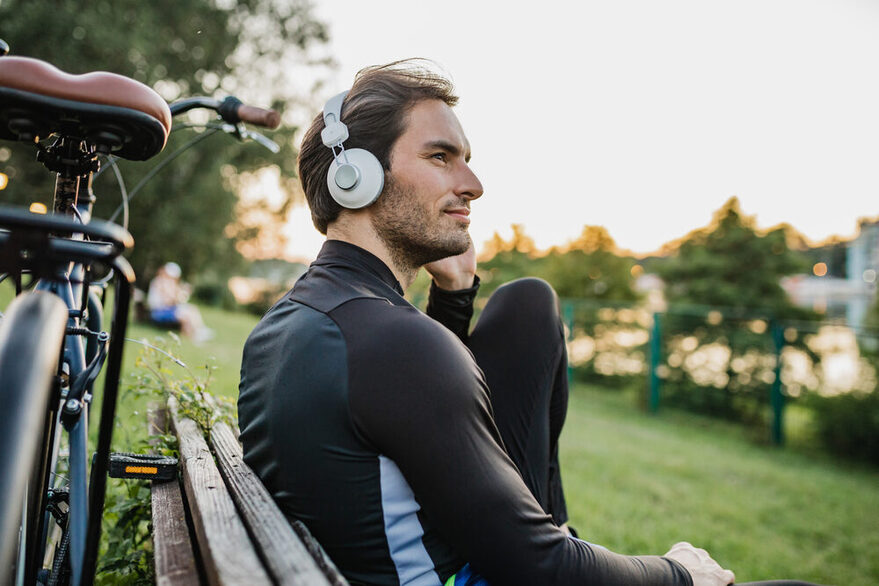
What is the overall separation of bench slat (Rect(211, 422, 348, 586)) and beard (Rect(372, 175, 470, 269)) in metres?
0.70

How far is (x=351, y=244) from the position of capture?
1.57m

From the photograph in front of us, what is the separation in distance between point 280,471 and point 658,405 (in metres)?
10.8

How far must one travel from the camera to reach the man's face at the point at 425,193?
1.67 meters

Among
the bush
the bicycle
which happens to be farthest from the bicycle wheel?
the bush

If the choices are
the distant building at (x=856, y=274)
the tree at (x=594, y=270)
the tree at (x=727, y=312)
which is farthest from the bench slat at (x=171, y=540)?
the distant building at (x=856, y=274)

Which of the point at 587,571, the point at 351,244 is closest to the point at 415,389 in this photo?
the point at 587,571

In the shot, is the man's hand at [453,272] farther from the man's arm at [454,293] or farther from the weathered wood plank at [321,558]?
the weathered wood plank at [321,558]

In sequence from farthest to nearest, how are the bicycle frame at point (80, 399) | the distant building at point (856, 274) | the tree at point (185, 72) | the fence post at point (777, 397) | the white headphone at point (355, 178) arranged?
the distant building at point (856, 274) < the tree at point (185, 72) < the fence post at point (777, 397) < the white headphone at point (355, 178) < the bicycle frame at point (80, 399)

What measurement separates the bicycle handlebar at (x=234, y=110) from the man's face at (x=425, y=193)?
19.9 inches

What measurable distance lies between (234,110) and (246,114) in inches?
2.6

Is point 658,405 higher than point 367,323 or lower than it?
lower

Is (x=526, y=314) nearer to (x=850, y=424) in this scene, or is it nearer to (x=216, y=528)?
(x=216, y=528)

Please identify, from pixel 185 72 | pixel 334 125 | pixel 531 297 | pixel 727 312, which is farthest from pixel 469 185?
pixel 185 72

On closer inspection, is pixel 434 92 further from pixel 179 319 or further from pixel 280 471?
pixel 179 319
